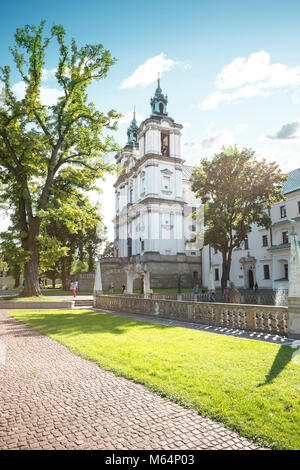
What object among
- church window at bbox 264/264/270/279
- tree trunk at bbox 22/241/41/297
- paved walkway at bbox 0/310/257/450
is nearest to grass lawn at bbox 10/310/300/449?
paved walkway at bbox 0/310/257/450

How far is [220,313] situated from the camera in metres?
12.3

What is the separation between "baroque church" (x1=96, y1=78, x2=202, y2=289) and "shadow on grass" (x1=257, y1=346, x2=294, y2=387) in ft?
113

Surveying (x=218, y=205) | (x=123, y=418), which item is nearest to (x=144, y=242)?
(x=218, y=205)

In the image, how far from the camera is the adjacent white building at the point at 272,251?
116 feet

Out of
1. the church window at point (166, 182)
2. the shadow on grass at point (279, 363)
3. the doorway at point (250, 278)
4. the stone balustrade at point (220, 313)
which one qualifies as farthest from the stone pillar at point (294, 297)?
the church window at point (166, 182)

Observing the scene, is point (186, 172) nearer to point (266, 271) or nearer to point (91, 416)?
point (266, 271)

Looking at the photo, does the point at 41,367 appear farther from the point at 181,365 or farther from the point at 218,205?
the point at 218,205

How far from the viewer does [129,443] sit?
11.2ft

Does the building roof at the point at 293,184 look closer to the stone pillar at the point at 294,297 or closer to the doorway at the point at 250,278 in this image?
the doorway at the point at 250,278

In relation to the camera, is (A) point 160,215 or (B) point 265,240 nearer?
(B) point 265,240

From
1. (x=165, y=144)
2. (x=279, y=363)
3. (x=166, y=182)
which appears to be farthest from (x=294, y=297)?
(x=165, y=144)

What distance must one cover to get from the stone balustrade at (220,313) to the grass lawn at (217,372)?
1958 mm

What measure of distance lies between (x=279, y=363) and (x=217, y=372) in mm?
1563
